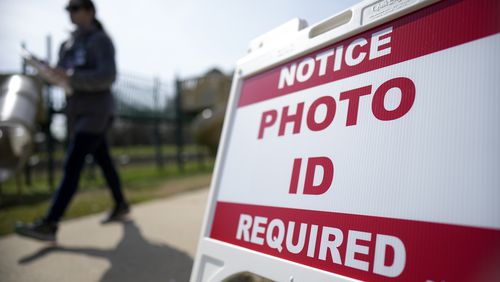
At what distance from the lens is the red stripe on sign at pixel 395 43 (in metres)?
0.73

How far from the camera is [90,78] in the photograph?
2.14 meters

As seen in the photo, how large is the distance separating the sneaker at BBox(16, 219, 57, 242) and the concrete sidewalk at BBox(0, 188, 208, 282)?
0.09 m

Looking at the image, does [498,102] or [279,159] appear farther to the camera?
[279,159]

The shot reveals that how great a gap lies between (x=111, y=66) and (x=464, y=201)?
2.21 meters

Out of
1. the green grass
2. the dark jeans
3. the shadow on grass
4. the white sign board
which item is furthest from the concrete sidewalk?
the white sign board

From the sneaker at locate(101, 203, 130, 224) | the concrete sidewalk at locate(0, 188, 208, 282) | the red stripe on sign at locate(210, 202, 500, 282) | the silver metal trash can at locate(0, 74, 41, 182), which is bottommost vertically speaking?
the concrete sidewalk at locate(0, 188, 208, 282)

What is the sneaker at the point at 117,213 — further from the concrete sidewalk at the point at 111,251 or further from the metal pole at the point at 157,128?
the metal pole at the point at 157,128

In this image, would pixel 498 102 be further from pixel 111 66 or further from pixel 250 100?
pixel 111 66

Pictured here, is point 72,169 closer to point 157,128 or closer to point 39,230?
point 39,230

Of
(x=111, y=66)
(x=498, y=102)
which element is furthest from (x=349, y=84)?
(x=111, y=66)

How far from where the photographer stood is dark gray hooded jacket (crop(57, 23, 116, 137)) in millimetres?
2162

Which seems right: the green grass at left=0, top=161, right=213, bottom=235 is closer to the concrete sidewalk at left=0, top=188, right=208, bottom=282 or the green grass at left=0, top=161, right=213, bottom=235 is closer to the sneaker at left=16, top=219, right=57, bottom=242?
the concrete sidewalk at left=0, top=188, right=208, bottom=282

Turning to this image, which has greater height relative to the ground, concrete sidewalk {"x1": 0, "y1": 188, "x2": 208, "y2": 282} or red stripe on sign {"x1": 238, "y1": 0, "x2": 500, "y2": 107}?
red stripe on sign {"x1": 238, "y1": 0, "x2": 500, "y2": 107}

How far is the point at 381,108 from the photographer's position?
86cm
